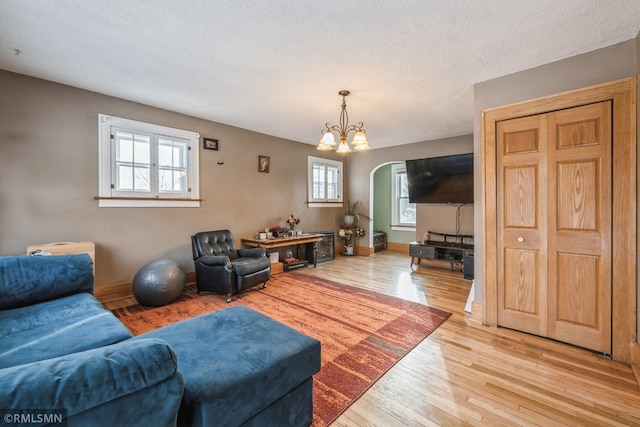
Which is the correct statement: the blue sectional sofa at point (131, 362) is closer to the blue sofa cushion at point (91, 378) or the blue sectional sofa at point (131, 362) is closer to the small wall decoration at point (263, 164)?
A: the blue sofa cushion at point (91, 378)

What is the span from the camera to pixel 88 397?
2.38ft

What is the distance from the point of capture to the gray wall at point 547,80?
7.39 ft

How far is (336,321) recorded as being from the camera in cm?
295

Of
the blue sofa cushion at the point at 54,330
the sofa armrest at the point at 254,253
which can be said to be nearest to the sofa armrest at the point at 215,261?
the sofa armrest at the point at 254,253

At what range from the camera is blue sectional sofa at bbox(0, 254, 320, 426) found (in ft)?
2.39

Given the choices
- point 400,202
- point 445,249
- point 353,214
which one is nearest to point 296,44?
point 445,249

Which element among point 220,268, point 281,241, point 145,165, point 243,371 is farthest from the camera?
point 281,241

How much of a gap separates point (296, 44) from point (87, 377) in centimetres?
252

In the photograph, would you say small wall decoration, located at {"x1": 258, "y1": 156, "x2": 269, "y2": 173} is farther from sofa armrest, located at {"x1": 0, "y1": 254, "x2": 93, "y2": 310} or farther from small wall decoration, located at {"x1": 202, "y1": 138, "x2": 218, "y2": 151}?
sofa armrest, located at {"x1": 0, "y1": 254, "x2": 93, "y2": 310}

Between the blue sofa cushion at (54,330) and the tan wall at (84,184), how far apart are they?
1.55 m

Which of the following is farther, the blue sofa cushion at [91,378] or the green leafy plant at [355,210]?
the green leafy plant at [355,210]

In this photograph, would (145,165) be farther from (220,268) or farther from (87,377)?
(87,377)

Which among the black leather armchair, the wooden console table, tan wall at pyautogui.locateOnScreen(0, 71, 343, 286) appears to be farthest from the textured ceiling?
the wooden console table

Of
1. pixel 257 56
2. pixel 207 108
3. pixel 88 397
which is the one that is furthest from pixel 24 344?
pixel 207 108
